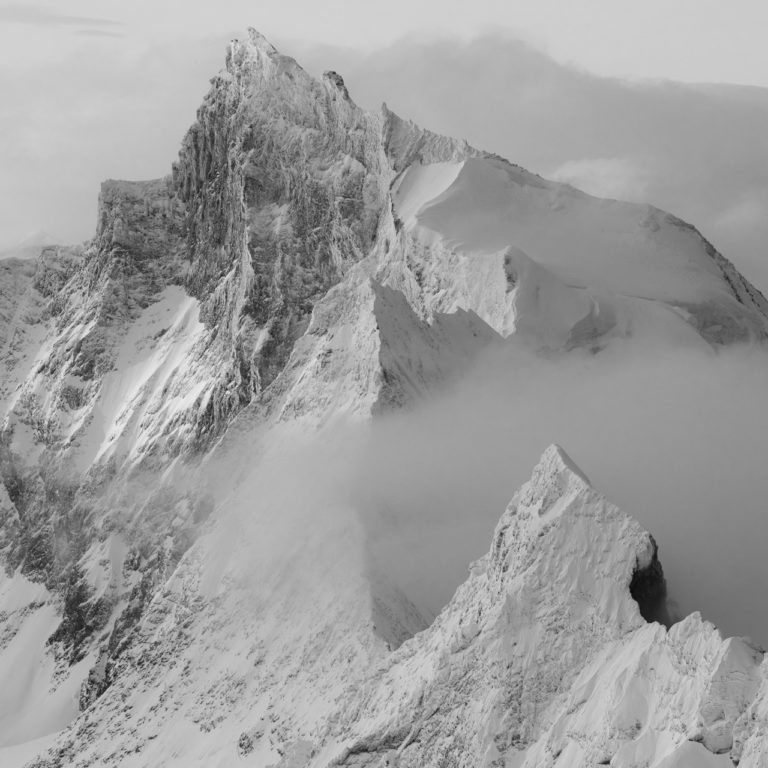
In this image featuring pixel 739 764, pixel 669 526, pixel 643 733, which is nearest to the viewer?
pixel 739 764

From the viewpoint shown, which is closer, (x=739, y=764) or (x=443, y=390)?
(x=739, y=764)

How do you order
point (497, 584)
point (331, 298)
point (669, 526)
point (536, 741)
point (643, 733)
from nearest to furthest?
point (643, 733), point (536, 741), point (497, 584), point (669, 526), point (331, 298)

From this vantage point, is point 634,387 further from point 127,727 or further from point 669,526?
point 127,727

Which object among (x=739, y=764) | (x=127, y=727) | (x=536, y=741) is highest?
(x=739, y=764)

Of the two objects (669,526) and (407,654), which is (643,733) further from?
(669,526)

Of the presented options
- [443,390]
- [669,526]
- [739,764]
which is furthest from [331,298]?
[739,764]

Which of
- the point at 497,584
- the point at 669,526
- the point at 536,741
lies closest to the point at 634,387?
the point at 669,526

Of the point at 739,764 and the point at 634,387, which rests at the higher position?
the point at 739,764
